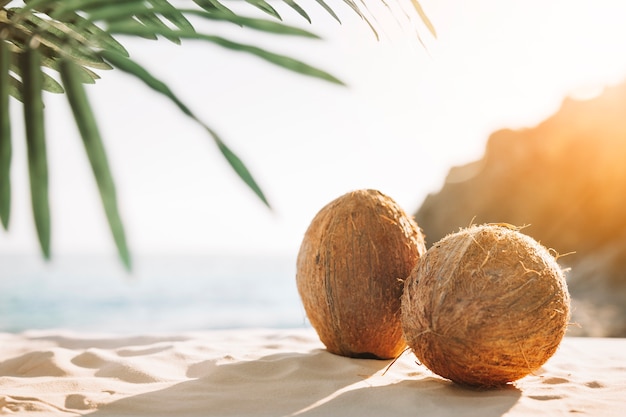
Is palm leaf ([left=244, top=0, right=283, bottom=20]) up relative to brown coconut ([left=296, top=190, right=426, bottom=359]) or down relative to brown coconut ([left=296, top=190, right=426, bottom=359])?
up

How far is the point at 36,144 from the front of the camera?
1.29 meters

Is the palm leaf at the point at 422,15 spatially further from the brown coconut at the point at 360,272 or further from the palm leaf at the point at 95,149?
the brown coconut at the point at 360,272

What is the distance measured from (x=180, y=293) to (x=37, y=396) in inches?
762

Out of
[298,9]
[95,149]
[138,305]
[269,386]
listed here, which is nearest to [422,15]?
[298,9]

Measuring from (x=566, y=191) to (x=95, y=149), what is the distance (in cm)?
1975

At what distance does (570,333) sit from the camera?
35.1 ft

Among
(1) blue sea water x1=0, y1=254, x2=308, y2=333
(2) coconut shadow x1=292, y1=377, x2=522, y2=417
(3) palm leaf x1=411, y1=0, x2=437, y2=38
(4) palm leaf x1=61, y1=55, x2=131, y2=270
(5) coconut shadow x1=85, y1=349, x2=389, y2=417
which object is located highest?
(3) palm leaf x1=411, y1=0, x2=437, y2=38

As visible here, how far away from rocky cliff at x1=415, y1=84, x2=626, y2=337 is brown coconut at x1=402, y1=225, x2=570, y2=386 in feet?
32.6

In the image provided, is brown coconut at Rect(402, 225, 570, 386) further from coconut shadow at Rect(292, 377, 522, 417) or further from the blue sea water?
the blue sea water

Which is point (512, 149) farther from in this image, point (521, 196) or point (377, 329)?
point (377, 329)

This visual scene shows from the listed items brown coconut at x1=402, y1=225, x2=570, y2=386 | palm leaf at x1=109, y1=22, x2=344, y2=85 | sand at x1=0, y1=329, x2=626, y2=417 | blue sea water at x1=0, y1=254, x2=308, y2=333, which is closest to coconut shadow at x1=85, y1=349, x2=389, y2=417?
sand at x1=0, y1=329, x2=626, y2=417

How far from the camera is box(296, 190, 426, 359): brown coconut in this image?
312cm

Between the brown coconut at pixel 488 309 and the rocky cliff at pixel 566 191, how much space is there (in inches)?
391

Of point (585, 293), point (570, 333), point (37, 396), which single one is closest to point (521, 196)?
point (585, 293)
